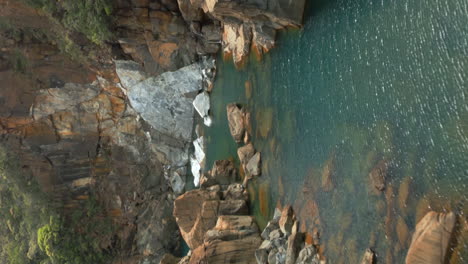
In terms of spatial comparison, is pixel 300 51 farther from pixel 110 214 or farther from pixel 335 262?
pixel 110 214

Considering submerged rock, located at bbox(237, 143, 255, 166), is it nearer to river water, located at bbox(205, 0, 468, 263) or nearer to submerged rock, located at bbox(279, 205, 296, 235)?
river water, located at bbox(205, 0, 468, 263)

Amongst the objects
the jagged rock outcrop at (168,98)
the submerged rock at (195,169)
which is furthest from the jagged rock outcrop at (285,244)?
the jagged rock outcrop at (168,98)

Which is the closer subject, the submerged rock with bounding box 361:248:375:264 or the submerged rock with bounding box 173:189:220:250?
the submerged rock with bounding box 361:248:375:264

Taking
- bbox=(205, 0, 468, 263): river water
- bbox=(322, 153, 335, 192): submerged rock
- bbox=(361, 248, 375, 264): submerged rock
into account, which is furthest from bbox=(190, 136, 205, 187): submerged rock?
bbox=(361, 248, 375, 264): submerged rock

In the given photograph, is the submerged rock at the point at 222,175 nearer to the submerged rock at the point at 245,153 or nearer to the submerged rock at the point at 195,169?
the submerged rock at the point at 245,153

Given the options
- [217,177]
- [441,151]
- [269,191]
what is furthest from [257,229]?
[441,151]

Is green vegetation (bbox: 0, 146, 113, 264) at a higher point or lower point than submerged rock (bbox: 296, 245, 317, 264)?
lower
